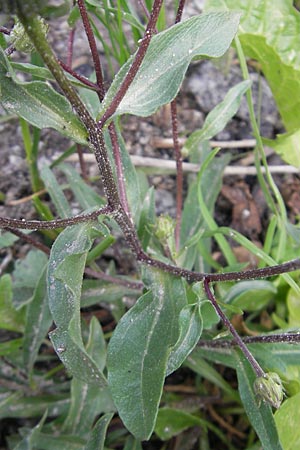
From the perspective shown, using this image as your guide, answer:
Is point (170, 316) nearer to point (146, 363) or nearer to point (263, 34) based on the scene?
point (146, 363)

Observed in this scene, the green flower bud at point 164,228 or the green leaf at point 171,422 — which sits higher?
the green flower bud at point 164,228

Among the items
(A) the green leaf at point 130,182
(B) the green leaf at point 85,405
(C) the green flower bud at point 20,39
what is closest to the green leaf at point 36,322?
(B) the green leaf at point 85,405

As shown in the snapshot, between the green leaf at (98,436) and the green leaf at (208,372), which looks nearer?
the green leaf at (98,436)

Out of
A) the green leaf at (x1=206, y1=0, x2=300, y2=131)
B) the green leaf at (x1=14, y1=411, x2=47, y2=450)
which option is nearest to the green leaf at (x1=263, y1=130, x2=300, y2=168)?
the green leaf at (x1=206, y1=0, x2=300, y2=131)

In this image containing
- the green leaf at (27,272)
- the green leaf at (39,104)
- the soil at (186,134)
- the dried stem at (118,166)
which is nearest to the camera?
the green leaf at (39,104)

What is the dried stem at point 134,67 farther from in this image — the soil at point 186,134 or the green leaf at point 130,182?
the soil at point 186,134

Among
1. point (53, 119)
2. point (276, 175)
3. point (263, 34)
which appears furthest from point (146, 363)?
point (276, 175)

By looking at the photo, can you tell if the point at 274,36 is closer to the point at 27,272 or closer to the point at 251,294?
the point at 251,294
